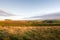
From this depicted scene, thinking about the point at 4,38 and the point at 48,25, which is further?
the point at 48,25

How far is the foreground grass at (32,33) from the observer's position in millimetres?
15820

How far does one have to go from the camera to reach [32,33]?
57.7ft

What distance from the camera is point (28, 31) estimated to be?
17953 mm

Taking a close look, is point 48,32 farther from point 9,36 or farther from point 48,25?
point 9,36

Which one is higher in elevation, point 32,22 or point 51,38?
point 32,22

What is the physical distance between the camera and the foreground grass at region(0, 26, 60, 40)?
1582 centimetres

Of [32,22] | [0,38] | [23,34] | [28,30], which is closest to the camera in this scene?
[0,38]

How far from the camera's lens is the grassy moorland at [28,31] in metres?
16.0

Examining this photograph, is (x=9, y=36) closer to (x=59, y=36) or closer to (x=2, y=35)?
(x=2, y=35)

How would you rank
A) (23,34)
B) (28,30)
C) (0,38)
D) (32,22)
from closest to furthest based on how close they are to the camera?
1. (0,38)
2. (23,34)
3. (28,30)
4. (32,22)

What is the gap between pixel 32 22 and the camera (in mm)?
20203

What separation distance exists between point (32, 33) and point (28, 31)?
0.53 m

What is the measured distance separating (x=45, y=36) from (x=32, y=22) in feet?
12.0

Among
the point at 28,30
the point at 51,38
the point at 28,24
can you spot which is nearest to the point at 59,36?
the point at 51,38
